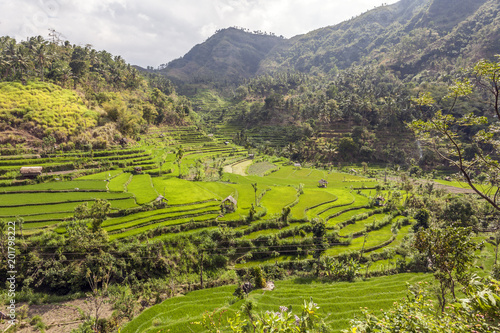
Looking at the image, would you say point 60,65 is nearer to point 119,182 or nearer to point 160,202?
point 119,182

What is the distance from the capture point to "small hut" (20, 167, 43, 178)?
39000 mm

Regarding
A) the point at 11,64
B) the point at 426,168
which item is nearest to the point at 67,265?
the point at 11,64

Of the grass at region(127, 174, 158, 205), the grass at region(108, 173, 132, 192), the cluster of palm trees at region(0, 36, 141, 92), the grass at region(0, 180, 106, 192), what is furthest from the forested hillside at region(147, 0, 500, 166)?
the grass at region(0, 180, 106, 192)

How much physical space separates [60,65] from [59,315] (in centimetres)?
7410

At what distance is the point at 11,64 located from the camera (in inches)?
2328

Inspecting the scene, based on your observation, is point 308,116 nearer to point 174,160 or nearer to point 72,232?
point 174,160

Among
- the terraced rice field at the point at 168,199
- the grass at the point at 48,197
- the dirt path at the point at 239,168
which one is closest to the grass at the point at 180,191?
the terraced rice field at the point at 168,199

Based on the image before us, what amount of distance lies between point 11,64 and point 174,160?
47.0 m

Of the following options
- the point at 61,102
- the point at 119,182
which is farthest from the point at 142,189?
the point at 61,102

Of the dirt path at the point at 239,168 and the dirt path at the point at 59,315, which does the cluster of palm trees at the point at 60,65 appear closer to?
the dirt path at the point at 239,168

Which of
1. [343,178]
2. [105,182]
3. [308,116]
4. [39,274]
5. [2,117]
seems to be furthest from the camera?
[308,116]

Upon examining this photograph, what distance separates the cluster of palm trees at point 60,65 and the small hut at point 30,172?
3594 centimetres

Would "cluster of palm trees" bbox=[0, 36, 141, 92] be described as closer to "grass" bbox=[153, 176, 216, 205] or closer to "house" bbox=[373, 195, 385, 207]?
"grass" bbox=[153, 176, 216, 205]

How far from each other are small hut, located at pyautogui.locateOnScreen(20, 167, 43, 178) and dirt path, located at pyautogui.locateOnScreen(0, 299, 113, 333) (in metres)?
25.3
